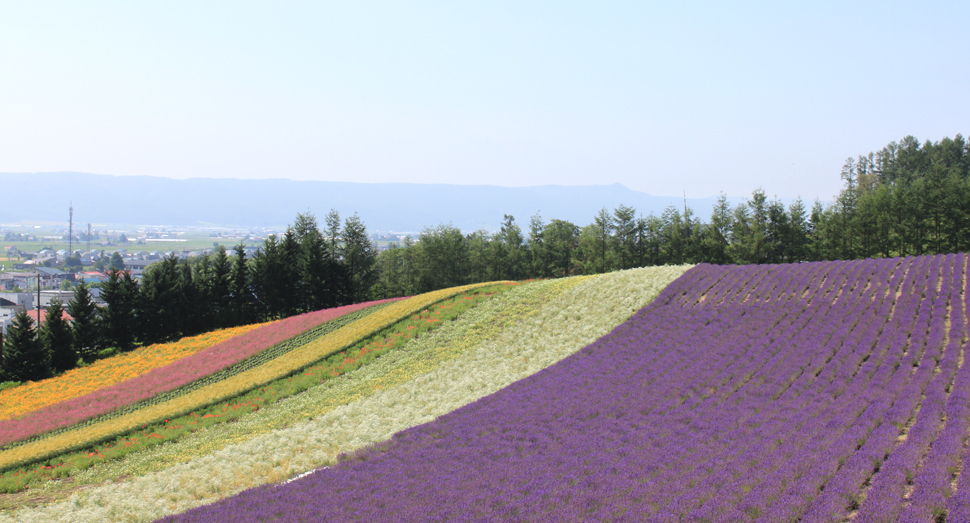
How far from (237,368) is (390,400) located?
14.4 metres

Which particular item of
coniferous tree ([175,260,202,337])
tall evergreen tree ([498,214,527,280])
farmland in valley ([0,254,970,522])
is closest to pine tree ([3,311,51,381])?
coniferous tree ([175,260,202,337])

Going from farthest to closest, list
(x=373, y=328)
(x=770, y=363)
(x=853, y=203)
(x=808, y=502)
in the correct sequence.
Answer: (x=853, y=203), (x=373, y=328), (x=770, y=363), (x=808, y=502)

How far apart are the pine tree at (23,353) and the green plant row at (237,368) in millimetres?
19957

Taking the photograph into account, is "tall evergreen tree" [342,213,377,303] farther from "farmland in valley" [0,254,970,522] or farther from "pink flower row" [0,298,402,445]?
"farmland in valley" [0,254,970,522]

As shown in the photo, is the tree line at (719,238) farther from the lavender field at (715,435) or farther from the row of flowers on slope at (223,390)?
the lavender field at (715,435)

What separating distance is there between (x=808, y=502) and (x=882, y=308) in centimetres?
1999

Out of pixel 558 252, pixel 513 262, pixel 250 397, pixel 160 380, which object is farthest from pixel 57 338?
pixel 558 252

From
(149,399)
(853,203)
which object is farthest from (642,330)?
(853,203)

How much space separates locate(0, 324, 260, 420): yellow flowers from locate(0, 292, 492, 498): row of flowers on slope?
922cm

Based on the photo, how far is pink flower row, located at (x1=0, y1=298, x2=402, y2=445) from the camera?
1035 inches

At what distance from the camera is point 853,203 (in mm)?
77000

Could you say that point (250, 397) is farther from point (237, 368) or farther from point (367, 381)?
point (237, 368)

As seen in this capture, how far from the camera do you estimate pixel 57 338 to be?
42312 millimetres

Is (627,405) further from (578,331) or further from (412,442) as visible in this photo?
(578,331)
